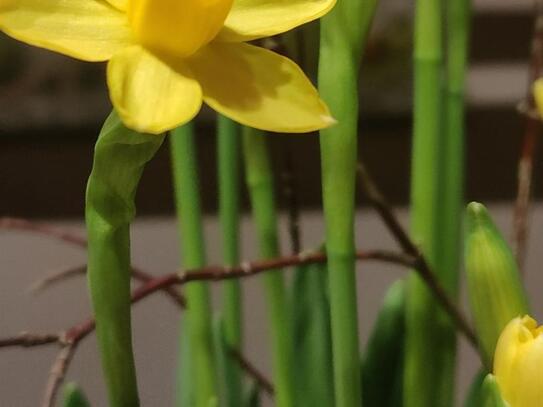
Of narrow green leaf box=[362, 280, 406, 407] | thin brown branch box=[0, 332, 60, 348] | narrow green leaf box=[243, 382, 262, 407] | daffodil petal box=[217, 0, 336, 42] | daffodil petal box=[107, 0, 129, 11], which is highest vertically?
daffodil petal box=[107, 0, 129, 11]

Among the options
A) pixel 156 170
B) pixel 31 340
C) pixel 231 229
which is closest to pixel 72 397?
pixel 31 340

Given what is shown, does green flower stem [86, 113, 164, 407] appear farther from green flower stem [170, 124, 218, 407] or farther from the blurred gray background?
the blurred gray background

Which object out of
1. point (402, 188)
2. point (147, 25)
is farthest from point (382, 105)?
point (147, 25)

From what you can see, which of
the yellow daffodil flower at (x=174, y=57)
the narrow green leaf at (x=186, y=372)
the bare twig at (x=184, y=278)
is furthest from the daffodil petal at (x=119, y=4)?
the narrow green leaf at (x=186, y=372)

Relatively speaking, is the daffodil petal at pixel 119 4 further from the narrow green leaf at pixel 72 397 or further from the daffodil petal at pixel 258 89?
the narrow green leaf at pixel 72 397

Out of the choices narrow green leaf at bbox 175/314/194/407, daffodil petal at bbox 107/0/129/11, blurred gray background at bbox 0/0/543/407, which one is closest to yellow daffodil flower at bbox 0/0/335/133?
daffodil petal at bbox 107/0/129/11

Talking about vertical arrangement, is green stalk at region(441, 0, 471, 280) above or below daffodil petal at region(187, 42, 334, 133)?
below

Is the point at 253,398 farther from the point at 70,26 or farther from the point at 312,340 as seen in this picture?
the point at 70,26
